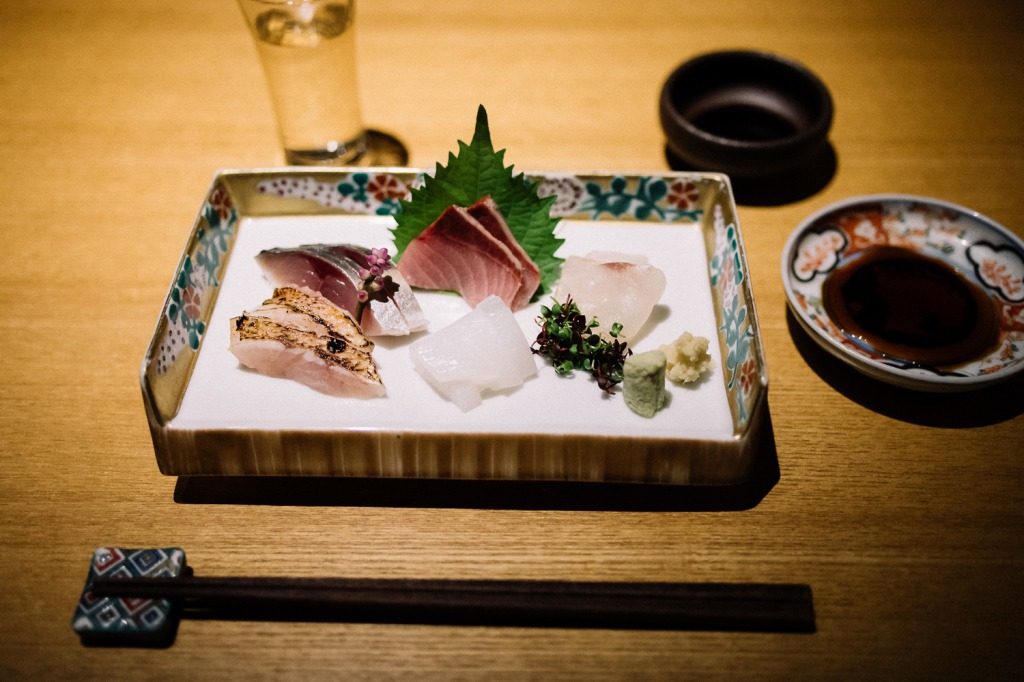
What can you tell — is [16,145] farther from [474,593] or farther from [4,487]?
[474,593]

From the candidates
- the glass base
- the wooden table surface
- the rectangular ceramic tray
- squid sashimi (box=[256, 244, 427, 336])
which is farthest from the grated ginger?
the glass base

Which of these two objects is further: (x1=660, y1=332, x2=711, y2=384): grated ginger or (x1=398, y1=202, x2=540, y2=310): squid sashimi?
(x1=398, y1=202, x2=540, y2=310): squid sashimi

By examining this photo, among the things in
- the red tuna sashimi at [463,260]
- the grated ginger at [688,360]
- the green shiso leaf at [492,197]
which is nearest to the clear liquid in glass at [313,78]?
the green shiso leaf at [492,197]

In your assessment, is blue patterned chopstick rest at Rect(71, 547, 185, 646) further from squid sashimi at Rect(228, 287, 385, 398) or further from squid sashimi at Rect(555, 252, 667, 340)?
squid sashimi at Rect(555, 252, 667, 340)

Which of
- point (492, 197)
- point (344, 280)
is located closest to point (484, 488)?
point (344, 280)

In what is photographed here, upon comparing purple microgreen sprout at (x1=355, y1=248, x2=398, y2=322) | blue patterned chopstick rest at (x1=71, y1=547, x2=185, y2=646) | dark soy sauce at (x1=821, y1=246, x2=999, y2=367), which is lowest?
blue patterned chopstick rest at (x1=71, y1=547, x2=185, y2=646)

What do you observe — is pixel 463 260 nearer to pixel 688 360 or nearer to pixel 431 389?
pixel 431 389

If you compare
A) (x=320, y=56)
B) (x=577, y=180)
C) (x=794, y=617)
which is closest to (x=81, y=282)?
(x=320, y=56)
